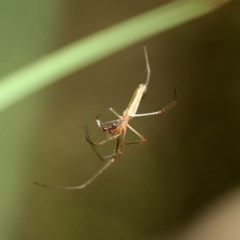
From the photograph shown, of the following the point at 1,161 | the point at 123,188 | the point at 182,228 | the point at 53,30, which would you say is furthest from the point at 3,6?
the point at 182,228

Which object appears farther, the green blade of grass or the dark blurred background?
the dark blurred background

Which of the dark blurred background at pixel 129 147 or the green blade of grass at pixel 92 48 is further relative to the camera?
the dark blurred background at pixel 129 147

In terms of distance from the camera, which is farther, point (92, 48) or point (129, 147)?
point (129, 147)

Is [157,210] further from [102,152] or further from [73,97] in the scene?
[73,97]
